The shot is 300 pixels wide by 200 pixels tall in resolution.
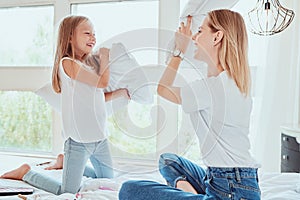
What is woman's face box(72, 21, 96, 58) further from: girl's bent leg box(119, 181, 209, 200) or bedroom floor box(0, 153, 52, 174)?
bedroom floor box(0, 153, 52, 174)

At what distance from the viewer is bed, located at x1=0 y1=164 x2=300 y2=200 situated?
1.52 meters

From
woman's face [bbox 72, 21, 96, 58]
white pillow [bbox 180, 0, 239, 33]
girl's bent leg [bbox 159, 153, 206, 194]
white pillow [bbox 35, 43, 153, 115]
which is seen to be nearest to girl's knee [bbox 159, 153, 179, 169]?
girl's bent leg [bbox 159, 153, 206, 194]

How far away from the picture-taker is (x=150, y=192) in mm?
1327

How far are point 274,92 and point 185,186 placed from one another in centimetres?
157

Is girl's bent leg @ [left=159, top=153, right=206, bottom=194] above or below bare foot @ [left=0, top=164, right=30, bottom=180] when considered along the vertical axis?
above

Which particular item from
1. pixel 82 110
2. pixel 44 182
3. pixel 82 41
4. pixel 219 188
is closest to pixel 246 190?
pixel 219 188

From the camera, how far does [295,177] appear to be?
6.09 ft

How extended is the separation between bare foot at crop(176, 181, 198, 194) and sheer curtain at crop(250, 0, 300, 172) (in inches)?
59.2

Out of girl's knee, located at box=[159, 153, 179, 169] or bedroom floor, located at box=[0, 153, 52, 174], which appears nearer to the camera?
girl's knee, located at box=[159, 153, 179, 169]

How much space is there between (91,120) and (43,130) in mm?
1949

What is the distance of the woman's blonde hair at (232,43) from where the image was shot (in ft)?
4.50

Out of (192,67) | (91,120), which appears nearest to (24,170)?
(91,120)

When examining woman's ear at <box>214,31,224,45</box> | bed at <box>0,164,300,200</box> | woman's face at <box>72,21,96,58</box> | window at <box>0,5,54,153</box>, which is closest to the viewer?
woman's ear at <box>214,31,224,45</box>

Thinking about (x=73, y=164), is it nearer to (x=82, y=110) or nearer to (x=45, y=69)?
(x=82, y=110)
